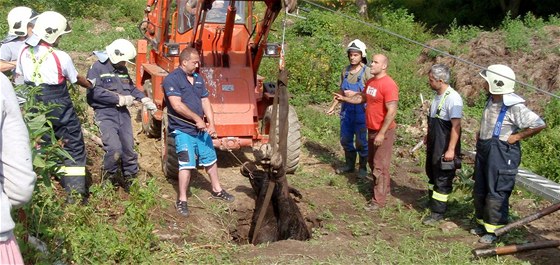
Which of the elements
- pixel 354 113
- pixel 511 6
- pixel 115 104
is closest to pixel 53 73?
pixel 115 104

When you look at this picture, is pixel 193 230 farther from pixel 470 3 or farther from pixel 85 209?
pixel 470 3

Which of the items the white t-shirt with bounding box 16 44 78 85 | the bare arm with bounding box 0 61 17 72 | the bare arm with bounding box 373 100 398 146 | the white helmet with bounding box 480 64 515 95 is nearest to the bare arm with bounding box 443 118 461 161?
the white helmet with bounding box 480 64 515 95

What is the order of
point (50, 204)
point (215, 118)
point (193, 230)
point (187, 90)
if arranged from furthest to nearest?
point (215, 118), point (187, 90), point (193, 230), point (50, 204)

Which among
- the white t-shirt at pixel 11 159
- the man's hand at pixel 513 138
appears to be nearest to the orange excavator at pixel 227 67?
the man's hand at pixel 513 138

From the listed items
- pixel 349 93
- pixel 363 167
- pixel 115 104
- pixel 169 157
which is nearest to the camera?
pixel 115 104

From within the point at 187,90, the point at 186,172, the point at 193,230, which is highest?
the point at 187,90

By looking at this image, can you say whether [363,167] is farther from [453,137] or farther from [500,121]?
[500,121]

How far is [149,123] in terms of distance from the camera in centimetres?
1020

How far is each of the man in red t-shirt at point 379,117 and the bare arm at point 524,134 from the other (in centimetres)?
150

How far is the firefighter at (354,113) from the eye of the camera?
9078mm

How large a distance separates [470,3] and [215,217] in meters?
17.9

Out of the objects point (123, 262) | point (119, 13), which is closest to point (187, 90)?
point (123, 262)

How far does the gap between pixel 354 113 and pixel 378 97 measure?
1.17 m

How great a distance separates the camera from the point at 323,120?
38.6 ft
